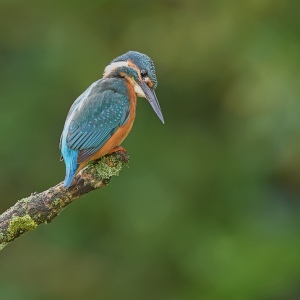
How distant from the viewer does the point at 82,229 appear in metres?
9.36

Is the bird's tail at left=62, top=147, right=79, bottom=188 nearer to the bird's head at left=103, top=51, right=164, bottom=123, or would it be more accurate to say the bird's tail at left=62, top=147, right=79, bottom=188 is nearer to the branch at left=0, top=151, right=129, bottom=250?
the branch at left=0, top=151, right=129, bottom=250

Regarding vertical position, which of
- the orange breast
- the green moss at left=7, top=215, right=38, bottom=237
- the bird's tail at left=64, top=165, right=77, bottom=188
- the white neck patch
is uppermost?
the white neck patch

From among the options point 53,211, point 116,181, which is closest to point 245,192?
point 116,181

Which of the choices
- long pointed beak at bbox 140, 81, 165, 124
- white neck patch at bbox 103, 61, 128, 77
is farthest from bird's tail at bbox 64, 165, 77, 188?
white neck patch at bbox 103, 61, 128, 77

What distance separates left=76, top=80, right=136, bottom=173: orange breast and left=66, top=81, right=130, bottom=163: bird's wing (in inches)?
0.7

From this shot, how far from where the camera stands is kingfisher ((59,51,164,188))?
488 cm

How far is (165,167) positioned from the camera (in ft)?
30.1

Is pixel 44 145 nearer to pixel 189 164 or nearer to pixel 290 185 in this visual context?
pixel 189 164

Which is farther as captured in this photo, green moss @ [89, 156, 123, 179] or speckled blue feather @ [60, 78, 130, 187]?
speckled blue feather @ [60, 78, 130, 187]

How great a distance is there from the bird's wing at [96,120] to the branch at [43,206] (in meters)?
0.24

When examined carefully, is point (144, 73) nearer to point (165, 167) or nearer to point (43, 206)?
point (43, 206)

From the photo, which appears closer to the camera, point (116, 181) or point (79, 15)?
point (116, 181)

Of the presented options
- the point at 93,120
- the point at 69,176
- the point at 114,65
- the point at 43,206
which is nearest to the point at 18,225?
the point at 43,206

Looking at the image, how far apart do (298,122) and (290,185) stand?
1.24 metres
